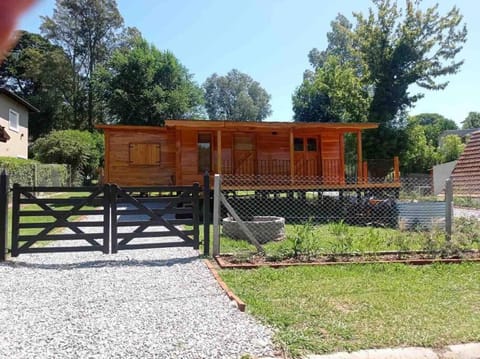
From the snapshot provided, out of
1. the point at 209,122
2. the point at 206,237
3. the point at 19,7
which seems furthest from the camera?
the point at 209,122

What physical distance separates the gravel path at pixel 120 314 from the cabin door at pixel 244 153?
30.0ft

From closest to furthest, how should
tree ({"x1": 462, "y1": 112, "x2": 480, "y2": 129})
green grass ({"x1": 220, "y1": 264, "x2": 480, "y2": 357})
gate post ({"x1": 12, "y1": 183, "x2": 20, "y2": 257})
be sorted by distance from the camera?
green grass ({"x1": 220, "y1": 264, "x2": 480, "y2": 357}) → gate post ({"x1": 12, "y1": 183, "x2": 20, "y2": 257}) → tree ({"x1": 462, "y1": 112, "x2": 480, "y2": 129})

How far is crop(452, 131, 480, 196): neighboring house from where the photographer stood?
1237cm

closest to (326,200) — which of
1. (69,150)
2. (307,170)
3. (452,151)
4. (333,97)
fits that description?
(307,170)

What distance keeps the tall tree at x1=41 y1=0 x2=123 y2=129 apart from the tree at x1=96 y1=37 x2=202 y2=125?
7.97 meters

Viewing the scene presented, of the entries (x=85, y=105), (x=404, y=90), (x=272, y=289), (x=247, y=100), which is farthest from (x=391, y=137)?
(x=247, y=100)

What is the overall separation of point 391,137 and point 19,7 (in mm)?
26637

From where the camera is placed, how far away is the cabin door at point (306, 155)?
15.9 meters

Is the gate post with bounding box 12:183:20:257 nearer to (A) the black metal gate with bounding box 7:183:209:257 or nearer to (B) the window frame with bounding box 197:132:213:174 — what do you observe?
(A) the black metal gate with bounding box 7:183:209:257

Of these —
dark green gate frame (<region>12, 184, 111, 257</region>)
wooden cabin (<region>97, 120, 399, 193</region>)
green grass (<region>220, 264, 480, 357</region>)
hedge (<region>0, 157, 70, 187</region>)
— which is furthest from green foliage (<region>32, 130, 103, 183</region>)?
green grass (<region>220, 264, 480, 357</region>)

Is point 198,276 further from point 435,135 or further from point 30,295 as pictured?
point 435,135

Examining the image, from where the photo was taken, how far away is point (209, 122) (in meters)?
13.4

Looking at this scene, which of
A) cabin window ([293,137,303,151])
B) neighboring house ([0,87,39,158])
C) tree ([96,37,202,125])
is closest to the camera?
cabin window ([293,137,303,151])

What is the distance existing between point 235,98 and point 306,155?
150 ft
